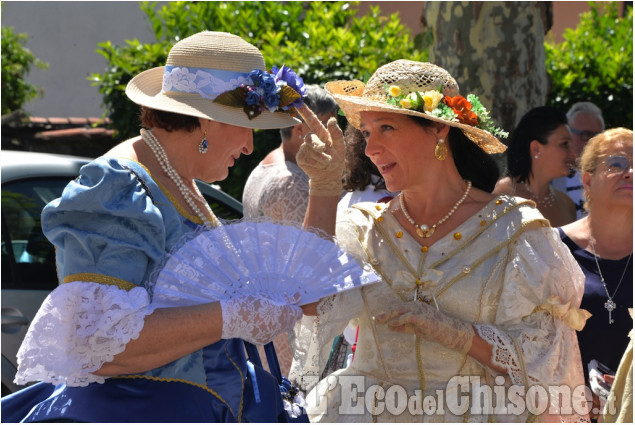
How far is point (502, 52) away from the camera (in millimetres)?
6457

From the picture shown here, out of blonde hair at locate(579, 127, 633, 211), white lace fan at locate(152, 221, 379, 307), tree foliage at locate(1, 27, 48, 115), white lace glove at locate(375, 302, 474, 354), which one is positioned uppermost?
blonde hair at locate(579, 127, 633, 211)

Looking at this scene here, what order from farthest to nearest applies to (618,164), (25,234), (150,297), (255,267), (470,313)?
(25,234) → (618,164) → (470,313) → (255,267) → (150,297)

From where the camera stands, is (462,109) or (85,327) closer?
(85,327)

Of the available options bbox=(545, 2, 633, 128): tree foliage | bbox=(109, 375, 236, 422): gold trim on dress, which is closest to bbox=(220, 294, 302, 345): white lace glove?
bbox=(109, 375, 236, 422): gold trim on dress

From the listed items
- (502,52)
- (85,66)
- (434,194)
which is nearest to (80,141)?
(85,66)

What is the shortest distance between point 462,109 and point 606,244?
1.41m

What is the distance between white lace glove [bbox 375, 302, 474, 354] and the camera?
123 inches

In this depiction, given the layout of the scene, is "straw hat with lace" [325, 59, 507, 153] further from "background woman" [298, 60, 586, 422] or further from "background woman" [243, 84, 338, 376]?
"background woman" [243, 84, 338, 376]

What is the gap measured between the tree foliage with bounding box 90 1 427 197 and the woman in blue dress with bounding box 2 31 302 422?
14.6ft

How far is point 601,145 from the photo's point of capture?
14.5 ft

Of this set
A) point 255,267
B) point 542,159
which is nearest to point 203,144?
point 255,267

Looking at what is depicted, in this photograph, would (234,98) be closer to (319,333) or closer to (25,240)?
(319,333)

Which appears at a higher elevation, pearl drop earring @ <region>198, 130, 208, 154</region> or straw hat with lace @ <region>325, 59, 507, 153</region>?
straw hat with lace @ <region>325, 59, 507, 153</region>

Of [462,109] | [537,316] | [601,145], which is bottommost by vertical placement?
[537,316]
